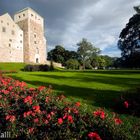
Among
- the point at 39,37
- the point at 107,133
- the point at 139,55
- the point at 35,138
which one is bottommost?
the point at 35,138

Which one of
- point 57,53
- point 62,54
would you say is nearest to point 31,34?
point 57,53

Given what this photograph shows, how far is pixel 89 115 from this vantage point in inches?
216

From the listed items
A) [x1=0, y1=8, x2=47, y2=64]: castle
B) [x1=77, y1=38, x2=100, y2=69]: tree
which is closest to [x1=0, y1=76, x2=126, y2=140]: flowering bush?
[x1=0, y1=8, x2=47, y2=64]: castle

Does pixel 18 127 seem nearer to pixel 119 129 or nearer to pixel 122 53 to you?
pixel 119 129

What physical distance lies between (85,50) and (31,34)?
30.5 meters

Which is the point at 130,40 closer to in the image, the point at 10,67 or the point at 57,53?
the point at 10,67

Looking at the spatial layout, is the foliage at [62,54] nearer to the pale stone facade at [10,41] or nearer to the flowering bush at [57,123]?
the pale stone facade at [10,41]

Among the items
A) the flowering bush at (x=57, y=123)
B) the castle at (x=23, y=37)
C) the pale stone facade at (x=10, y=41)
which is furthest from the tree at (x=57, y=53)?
the flowering bush at (x=57, y=123)

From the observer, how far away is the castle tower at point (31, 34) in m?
76.9

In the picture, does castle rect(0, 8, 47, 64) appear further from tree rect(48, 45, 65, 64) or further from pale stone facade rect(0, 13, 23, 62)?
tree rect(48, 45, 65, 64)

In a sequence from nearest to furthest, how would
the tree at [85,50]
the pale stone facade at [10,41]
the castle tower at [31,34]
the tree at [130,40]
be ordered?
the tree at [130,40]
the pale stone facade at [10,41]
the castle tower at [31,34]
the tree at [85,50]

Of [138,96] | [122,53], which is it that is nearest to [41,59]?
[122,53]

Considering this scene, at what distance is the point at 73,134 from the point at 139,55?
38828 mm

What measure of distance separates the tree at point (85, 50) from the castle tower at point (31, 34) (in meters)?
21.6
